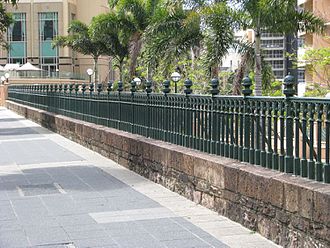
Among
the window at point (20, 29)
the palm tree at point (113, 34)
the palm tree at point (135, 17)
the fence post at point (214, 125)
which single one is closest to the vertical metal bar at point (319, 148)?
the fence post at point (214, 125)

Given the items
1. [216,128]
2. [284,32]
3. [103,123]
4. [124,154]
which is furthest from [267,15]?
[216,128]

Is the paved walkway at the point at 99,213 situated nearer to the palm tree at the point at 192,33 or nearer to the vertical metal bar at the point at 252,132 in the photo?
the vertical metal bar at the point at 252,132

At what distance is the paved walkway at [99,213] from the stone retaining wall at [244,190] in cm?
17

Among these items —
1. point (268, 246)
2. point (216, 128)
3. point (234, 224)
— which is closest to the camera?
point (268, 246)

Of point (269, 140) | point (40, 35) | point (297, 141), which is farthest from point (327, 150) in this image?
point (40, 35)

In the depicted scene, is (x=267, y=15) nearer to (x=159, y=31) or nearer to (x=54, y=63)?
(x=159, y=31)

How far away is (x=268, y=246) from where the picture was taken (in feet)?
21.7

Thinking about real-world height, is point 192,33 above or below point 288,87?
above

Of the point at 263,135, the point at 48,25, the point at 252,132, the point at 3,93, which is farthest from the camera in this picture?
the point at 48,25

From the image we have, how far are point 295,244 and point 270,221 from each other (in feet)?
1.90

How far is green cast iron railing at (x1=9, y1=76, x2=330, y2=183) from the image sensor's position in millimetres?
6406

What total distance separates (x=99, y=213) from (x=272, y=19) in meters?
13.9

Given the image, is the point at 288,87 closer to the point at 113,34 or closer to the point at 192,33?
the point at 192,33

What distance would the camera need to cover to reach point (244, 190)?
24.2 ft
